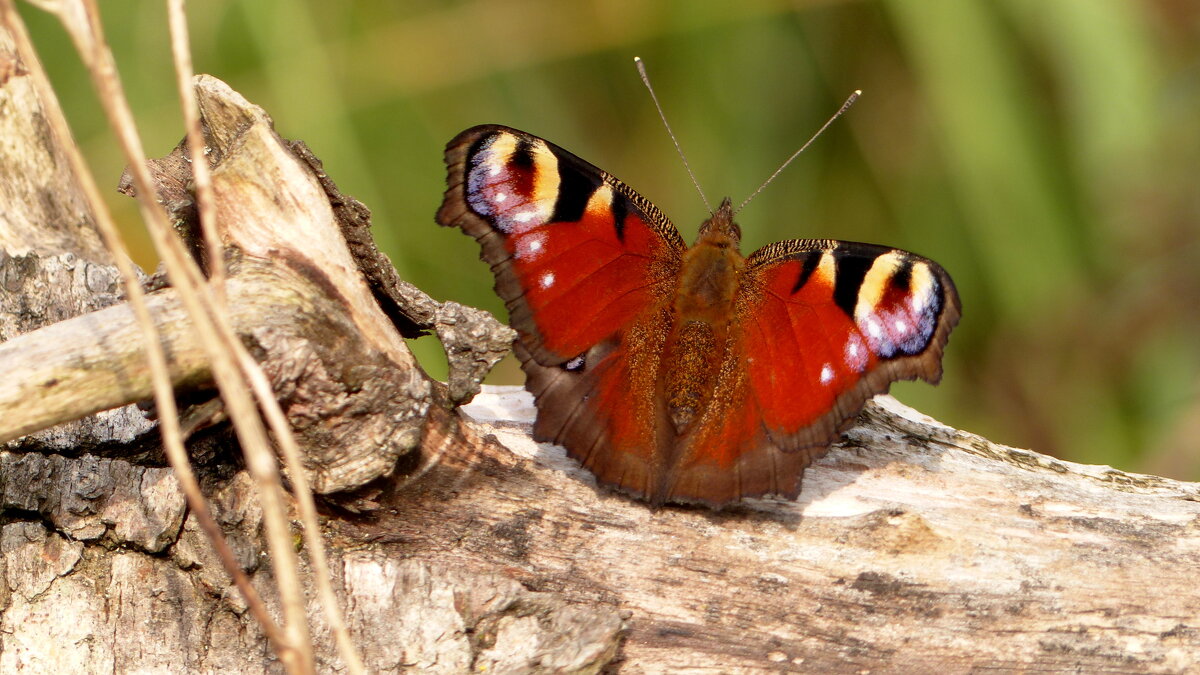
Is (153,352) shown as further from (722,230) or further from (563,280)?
(722,230)

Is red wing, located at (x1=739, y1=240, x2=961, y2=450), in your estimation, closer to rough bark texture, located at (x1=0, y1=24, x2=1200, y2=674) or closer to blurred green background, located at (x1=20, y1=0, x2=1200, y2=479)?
rough bark texture, located at (x1=0, y1=24, x2=1200, y2=674)

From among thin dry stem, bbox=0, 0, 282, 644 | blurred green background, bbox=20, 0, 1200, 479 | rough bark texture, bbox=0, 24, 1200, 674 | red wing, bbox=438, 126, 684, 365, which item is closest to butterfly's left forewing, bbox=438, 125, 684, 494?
red wing, bbox=438, 126, 684, 365

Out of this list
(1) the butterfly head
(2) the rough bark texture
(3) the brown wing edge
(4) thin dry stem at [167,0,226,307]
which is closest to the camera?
(4) thin dry stem at [167,0,226,307]

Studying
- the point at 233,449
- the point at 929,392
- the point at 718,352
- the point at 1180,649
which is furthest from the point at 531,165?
the point at 929,392

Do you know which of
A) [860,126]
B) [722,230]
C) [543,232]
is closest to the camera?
[543,232]

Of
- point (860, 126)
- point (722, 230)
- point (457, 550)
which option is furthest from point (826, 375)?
point (860, 126)

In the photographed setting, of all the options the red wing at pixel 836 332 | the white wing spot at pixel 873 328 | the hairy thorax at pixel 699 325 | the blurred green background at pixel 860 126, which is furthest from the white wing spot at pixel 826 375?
the blurred green background at pixel 860 126

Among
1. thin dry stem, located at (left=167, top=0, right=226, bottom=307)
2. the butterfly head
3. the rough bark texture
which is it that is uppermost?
thin dry stem, located at (left=167, top=0, right=226, bottom=307)
